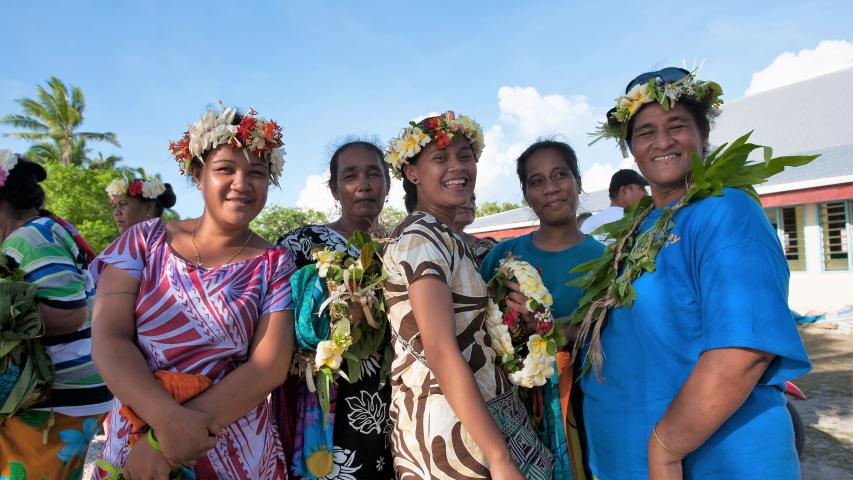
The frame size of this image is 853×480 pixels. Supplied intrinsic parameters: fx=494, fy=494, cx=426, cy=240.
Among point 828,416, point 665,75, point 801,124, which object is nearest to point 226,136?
point 665,75

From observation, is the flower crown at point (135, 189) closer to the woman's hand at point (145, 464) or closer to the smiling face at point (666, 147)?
the woman's hand at point (145, 464)

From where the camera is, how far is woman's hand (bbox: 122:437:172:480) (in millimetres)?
1895

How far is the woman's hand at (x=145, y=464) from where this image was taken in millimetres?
1895

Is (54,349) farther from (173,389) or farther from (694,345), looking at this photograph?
(694,345)

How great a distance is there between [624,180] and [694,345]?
196 inches

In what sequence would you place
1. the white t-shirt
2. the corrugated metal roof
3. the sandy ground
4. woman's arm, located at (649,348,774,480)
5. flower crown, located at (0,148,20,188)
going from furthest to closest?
1. the corrugated metal roof
2. the white t-shirt
3. the sandy ground
4. flower crown, located at (0,148,20,188)
5. woman's arm, located at (649,348,774,480)

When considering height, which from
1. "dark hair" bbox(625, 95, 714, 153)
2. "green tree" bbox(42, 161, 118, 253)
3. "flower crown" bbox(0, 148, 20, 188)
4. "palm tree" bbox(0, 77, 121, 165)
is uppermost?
"palm tree" bbox(0, 77, 121, 165)

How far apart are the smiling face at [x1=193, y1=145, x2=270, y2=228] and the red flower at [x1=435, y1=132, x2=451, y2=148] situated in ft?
2.90

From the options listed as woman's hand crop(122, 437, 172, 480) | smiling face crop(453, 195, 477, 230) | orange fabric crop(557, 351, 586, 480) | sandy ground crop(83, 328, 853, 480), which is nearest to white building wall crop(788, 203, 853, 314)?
sandy ground crop(83, 328, 853, 480)

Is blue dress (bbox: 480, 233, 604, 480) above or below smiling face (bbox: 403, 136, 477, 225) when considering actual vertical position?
below

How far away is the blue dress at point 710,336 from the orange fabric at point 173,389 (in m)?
1.68

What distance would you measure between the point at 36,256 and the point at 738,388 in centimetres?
337

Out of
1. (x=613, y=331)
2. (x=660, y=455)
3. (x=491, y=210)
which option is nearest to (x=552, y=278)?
(x=613, y=331)

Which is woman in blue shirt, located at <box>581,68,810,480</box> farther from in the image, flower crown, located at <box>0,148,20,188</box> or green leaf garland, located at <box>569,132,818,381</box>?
flower crown, located at <box>0,148,20,188</box>
